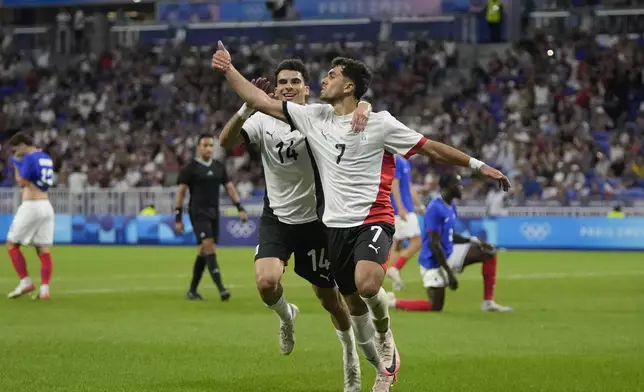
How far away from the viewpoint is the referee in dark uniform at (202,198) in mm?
16984

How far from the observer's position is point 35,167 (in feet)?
55.6

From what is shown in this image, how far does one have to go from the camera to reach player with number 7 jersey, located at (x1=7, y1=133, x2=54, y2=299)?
55.7 ft

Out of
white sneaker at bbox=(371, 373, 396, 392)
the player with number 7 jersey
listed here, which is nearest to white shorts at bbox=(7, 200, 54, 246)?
the player with number 7 jersey

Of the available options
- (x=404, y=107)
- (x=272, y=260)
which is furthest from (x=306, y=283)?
(x=404, y=107)

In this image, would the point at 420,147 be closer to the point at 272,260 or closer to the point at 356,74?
the point at 356,74

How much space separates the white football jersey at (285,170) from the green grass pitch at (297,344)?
1364mm

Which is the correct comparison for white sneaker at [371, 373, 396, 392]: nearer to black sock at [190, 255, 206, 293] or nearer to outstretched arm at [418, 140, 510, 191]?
outstretched arm at [418, 140, 510, 191]

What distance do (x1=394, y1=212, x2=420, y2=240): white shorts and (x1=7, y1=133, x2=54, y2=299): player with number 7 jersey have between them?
5889 mm

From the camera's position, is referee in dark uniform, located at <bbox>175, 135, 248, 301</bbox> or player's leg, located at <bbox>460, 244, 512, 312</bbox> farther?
referee in dark uniform, located at <bbox>175, 135, 248, 301</bbox>

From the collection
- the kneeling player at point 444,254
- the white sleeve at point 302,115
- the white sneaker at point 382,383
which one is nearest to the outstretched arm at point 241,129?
the white sleeve at point 302,115

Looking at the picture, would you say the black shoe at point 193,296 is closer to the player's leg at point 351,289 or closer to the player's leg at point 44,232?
the player's leg at point 44,232

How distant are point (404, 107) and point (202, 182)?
23813mm

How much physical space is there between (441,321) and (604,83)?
81.1 feet

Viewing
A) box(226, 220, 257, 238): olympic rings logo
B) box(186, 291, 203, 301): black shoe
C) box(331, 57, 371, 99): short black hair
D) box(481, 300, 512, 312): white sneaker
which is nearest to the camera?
box(331, 57, 371, 99): short black hair
